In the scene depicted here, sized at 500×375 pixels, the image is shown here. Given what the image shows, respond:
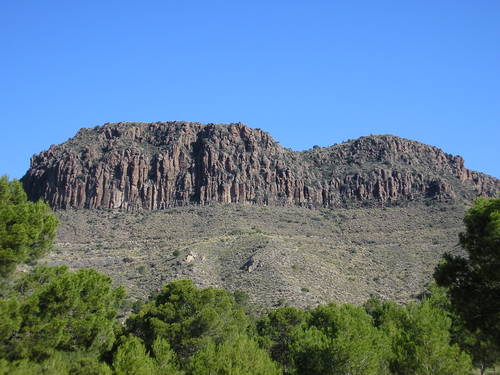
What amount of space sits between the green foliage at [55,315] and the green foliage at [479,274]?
1608 centimetres

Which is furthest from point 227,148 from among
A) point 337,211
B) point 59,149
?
point 59,149

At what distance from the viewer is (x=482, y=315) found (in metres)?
20.2

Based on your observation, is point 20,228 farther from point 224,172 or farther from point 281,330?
point 224,172

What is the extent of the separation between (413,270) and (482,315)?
212 feet

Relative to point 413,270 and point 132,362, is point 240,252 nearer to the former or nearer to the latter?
point 413,270

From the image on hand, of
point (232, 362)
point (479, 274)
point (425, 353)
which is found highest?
point (479, 274)

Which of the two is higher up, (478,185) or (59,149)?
(59,149)

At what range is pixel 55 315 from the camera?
22891mm

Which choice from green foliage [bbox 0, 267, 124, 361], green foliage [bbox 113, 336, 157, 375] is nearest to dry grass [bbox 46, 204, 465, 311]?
green foliage [bbox 113, 336, 157, 375]

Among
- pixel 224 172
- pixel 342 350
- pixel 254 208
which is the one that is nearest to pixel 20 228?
pixel 342 350

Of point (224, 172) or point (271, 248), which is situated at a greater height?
point (224, 172)

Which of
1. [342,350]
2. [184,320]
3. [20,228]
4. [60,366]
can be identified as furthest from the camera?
[184,320]

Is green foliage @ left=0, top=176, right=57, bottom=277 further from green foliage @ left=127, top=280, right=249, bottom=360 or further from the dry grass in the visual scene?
the dry grass

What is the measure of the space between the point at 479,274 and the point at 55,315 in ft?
58.7
